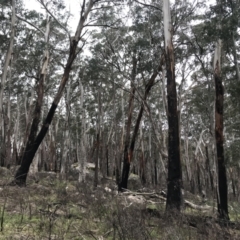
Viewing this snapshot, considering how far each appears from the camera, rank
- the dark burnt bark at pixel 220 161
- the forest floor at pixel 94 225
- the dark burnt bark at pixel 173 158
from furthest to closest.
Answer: the dark burnt bark at pixel 220 161, the dark burnt bark at pixel 173 158, the forest floor at pixel 94 225

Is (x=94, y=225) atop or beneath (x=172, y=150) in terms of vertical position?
beneath

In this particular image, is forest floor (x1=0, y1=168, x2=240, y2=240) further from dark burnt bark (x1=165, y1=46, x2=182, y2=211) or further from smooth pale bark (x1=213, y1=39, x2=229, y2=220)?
smooth pale bark (x1=213, y1=39, x2=229, y2=220)

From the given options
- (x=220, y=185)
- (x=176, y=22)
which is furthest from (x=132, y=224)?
(x=176, y=22)

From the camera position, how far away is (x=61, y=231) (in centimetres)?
448

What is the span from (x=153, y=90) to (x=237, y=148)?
733cm

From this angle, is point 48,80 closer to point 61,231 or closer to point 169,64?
point 169,64

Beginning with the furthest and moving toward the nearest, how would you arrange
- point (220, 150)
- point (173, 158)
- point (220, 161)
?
point (220, 150) → point (220, 161) → point (173, 158)

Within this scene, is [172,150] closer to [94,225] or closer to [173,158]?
[173,158]

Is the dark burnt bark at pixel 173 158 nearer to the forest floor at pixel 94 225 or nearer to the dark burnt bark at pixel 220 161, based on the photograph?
the forest floor at pixel 94 225

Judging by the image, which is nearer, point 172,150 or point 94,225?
point 94,225

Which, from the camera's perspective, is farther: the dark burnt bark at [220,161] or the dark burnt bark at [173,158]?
the dark burnt bark at [220,161]

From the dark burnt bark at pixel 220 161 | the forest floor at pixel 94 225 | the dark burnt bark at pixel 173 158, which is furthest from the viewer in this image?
the dark burnt bark at pixel 220 161

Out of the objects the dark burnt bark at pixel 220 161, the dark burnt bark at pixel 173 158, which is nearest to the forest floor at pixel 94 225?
the dark burnt bark at pixel 173 158

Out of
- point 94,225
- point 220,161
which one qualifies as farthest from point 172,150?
point 94,225
